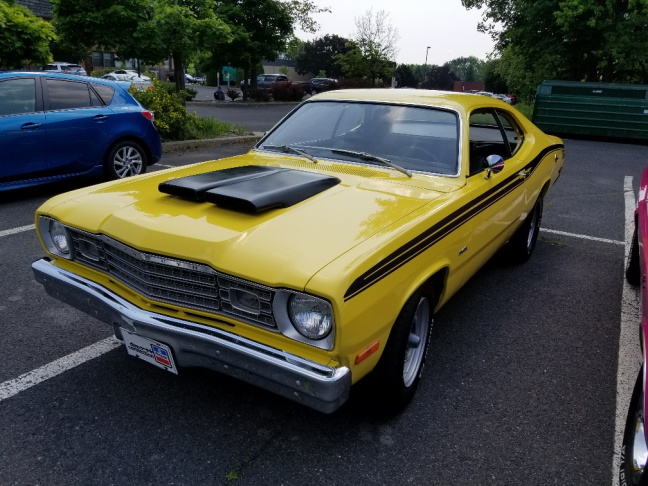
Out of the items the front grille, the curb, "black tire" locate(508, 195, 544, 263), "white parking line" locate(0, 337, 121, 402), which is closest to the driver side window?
"black tire" locate(508, 195, 544, 263)

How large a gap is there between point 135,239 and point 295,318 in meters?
0.87

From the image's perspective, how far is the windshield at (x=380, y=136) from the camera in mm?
3428

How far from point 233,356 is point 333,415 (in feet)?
2.68

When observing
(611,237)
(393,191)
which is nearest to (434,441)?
(393,191)

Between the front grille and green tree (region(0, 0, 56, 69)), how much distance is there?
7.47 metres

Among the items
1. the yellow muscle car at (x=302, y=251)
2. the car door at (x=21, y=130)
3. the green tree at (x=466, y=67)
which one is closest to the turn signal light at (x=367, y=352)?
the yellow muscle car at (x=302, y=251)

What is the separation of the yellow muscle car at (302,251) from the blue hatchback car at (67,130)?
3.63 m

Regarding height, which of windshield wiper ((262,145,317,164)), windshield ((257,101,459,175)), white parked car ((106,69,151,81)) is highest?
white parked car ((106,69,151,81))

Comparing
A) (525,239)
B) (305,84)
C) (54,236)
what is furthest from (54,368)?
(305,84)

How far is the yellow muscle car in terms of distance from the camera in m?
2.14

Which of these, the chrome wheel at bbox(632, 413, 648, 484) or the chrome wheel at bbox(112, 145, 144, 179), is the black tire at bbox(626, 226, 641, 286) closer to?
the chrome wheel at bbox(632, 413, 648, 484)

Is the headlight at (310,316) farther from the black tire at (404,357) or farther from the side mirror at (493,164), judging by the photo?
the side mirror at (493,164)

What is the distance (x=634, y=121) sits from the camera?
592 inches

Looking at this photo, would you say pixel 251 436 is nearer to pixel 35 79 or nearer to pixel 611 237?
pixel 611 237
